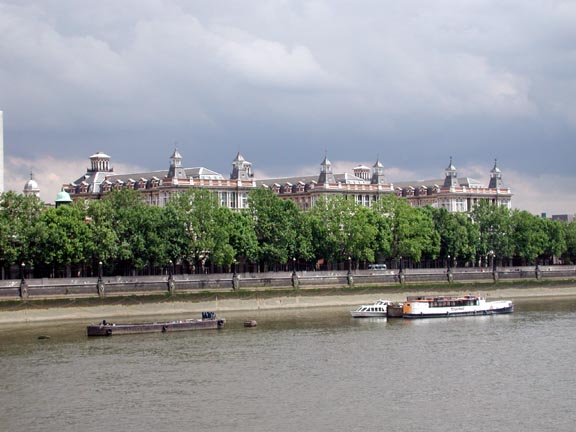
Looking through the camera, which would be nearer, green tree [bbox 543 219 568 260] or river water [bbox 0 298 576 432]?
river water [bbox 0 298 576 432]

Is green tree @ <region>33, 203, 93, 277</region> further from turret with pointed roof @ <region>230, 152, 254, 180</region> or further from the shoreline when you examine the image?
turret with pointed roof @ <region>230, 152, 254, 180</region>

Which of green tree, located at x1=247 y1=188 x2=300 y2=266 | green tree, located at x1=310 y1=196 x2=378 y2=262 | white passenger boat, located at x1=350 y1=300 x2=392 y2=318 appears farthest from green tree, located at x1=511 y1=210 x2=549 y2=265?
white passenger boat, located at x1=350 y1=300 x2=392 y2=318

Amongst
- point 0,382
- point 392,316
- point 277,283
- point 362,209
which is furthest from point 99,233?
point 0,382

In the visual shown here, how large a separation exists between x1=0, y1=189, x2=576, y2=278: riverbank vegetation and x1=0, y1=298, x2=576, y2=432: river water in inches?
881

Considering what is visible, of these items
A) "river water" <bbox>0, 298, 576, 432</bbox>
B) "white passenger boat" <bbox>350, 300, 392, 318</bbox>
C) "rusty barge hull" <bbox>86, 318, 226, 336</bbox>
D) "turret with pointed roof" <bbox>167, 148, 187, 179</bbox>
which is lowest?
"river water" <bbox>0, 298, 576, 432</bbox>

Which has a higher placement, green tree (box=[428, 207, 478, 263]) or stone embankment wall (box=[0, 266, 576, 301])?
green tree (box=[428, 207, 478, 263])

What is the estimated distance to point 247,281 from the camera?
138 metres

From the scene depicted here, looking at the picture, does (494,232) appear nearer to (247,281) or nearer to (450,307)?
(247,281)

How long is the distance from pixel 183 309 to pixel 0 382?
54.3 metres

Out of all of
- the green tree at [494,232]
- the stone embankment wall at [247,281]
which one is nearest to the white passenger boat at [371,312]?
the stone embankment wall at [247,281]

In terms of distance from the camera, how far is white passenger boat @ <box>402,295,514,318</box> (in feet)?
393

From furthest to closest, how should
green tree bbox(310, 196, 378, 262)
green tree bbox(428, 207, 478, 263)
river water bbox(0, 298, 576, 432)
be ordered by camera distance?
green tree bbox(428, 207, 478, 263) → green tree bbox(310, 196, 378, 262) → river water bbox(0, 298, 576, 432)

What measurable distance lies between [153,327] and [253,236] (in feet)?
147

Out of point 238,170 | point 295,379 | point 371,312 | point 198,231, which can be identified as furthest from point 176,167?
point 295,379
